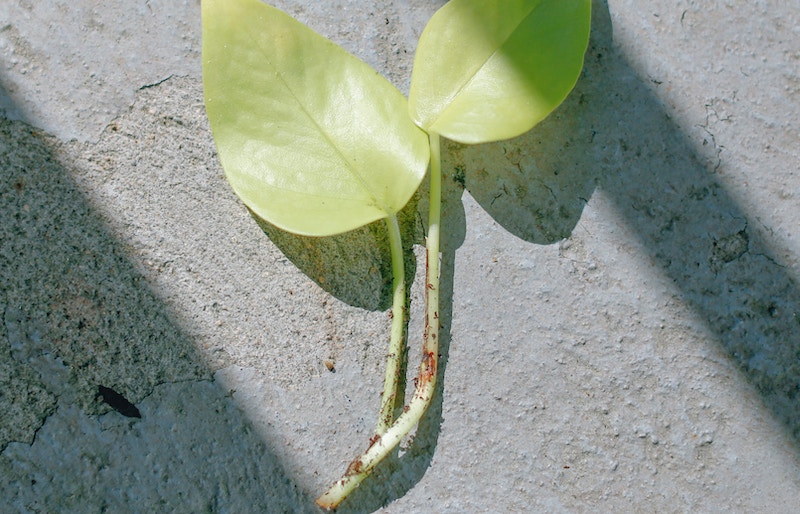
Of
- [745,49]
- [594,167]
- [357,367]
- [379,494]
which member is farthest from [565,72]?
[379,494]

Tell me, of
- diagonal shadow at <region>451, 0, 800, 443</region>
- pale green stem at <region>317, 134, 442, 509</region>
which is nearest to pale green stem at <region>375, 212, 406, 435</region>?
pale green stem at <region>317, 134, 442, 509</region>

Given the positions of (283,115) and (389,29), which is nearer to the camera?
(283,115)

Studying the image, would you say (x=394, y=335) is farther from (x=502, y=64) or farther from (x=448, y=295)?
(x=502, y=64)

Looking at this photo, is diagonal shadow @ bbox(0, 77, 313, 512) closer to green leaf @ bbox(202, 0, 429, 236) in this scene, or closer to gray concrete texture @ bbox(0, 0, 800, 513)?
gray concrete texture @ bbox(0, 0, 800, 513)

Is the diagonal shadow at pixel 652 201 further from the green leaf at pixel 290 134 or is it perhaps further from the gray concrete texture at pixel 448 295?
the green leaf at pixel 290 134

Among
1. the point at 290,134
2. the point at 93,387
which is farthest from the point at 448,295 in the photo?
the point at 93,387

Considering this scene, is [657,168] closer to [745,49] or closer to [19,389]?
[745,49]
